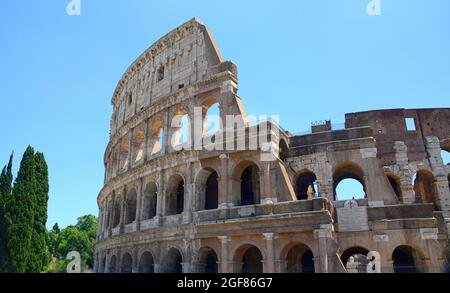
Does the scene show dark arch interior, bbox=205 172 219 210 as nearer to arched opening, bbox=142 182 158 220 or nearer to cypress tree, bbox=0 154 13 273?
arched opening, bbox=142 182 158 220

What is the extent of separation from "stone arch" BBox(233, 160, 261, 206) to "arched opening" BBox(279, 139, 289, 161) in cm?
140

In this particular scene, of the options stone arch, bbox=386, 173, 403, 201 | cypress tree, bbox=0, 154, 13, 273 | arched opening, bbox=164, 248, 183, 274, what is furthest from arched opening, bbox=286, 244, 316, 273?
cypress tree, bbox=0, 154, 13, 273

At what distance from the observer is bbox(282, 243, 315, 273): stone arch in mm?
15067

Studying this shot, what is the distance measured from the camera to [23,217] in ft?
81.5

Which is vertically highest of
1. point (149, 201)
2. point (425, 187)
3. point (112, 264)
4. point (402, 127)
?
point (402, 127)

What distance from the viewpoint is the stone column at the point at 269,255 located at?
46.0ft

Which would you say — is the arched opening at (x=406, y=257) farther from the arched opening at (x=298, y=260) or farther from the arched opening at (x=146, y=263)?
the arched opening at (x=146, y=263)

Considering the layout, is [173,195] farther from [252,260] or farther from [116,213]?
[116,213]

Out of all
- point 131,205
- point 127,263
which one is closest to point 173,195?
point 131,205

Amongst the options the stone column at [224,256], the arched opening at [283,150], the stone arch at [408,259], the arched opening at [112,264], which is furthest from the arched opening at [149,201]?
the stone arch at [408,259]

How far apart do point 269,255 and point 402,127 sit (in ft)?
39.6
